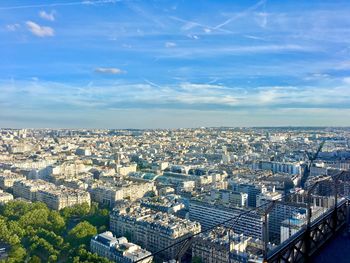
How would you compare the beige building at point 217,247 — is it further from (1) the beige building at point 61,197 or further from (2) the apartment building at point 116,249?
(1) the beige building at point 61,197

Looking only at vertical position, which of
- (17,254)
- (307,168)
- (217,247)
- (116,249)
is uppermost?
(217,247)

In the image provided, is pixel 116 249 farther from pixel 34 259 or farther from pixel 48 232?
pixel 48 232

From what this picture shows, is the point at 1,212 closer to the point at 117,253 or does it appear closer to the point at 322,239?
the point at 117,253

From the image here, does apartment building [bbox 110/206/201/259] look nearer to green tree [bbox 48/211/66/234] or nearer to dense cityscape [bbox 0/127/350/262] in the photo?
dense cityscape [bbox 0/127/350/262]

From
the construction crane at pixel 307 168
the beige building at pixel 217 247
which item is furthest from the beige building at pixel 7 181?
the construction crane at pixel 307 168

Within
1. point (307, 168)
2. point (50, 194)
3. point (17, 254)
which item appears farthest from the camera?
point (307, 168)

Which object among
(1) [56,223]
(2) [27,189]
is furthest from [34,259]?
(2) [27,189]

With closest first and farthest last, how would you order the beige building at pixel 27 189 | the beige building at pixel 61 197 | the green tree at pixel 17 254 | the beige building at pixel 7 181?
the green tree at pixel 17 254 → the beige building at pixel 61 197 → the beige building at pixel 27 189 → the beige building at pixel 7 181

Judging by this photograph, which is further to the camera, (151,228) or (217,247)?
(151,228)

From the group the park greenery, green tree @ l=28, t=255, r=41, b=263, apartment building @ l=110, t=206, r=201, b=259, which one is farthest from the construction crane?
green tree @ l=28, t=255, r=41, b=263
